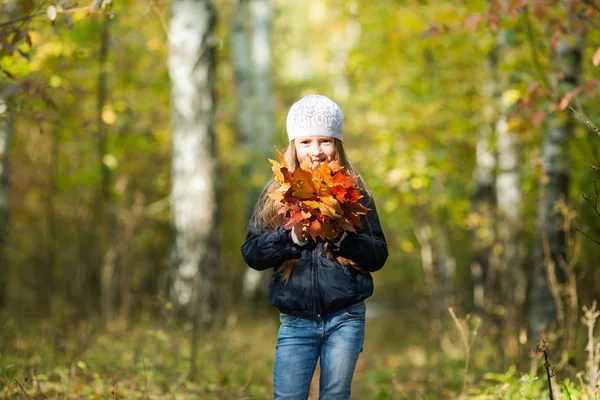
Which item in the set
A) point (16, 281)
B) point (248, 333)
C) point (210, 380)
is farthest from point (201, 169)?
point (16, 281)

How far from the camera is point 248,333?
10.5m

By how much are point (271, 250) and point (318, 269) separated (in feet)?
0.85

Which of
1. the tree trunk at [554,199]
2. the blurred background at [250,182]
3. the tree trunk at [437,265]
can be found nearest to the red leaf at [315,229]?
the blurred background at [250,182]

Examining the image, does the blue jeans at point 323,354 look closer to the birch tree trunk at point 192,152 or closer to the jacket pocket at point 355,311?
the jacket pocket at point 355,311

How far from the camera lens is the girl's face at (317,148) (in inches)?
137

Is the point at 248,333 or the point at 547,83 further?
the point at 248,333

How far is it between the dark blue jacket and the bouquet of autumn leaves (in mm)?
132

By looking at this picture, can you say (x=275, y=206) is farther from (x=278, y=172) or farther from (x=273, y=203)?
(x=278, y=172)

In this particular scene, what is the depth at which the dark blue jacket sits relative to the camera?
3.26 meters

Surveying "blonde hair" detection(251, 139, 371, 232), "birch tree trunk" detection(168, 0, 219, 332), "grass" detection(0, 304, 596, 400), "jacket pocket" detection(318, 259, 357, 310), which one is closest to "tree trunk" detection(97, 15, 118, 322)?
→ "grass" detection(0, 304, 596, 400)

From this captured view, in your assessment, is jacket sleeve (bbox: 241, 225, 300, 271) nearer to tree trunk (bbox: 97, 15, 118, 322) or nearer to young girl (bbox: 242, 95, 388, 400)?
young girl (bbox: 242, 95, 388, 400)

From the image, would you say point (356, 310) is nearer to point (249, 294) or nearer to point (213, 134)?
point (213, 134)

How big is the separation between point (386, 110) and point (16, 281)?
9309 millimetres

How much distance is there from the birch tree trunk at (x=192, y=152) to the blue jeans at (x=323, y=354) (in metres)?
4.37
